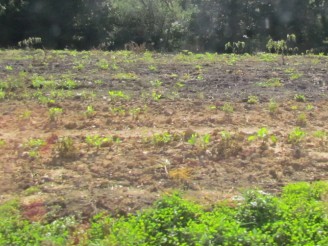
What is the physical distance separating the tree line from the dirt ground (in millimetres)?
11056

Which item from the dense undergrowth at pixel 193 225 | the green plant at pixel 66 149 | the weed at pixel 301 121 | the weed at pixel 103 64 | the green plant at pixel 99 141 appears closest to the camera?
the dense undergrowth at pixel 193 225

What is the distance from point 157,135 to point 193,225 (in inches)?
95.5

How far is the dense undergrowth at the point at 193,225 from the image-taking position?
15.8ft

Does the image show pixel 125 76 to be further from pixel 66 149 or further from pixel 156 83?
pixel 66 149

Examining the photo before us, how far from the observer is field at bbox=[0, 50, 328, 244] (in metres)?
5.99

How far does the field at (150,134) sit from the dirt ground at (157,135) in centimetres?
1

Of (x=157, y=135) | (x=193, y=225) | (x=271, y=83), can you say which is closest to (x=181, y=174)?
(x=157, y=135)

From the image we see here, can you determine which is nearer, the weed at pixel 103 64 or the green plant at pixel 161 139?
the green plant at pixel 161 139

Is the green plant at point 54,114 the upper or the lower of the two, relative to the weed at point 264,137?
upper

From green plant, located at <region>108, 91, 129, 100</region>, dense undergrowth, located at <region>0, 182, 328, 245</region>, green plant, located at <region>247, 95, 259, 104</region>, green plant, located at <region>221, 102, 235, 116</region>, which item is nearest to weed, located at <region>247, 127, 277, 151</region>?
green plant, located at <region>221, 102, 235, 116</region>

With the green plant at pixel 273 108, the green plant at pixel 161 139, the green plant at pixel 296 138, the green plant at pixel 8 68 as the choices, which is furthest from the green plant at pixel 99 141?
the green plant at pixel 8 68

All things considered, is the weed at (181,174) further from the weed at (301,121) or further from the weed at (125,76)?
the weed at (125,76)

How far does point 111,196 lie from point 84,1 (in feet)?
61.9

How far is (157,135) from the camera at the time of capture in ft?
23.8
